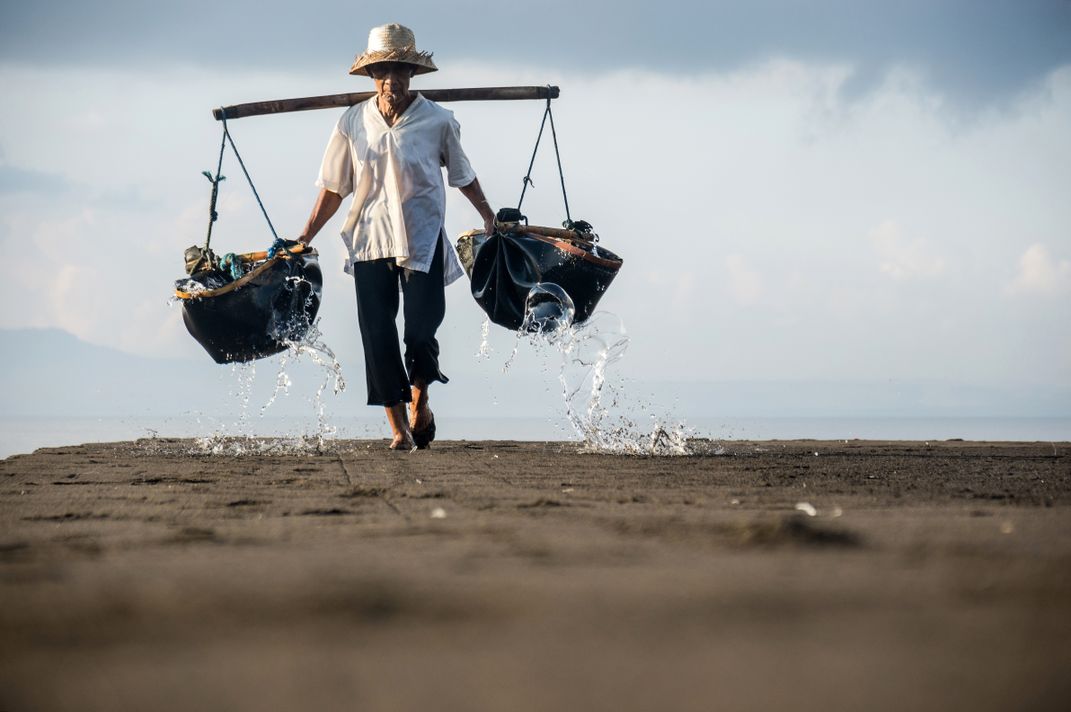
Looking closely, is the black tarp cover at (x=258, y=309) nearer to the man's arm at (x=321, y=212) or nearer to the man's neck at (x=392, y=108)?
the man's arm at (x=321, y=212)

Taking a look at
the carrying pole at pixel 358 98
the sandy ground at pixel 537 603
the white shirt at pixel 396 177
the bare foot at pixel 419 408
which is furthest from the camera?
the carrying pole at pixel 358 98

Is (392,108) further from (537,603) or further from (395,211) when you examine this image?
(537,603)

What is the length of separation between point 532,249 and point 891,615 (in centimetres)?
522

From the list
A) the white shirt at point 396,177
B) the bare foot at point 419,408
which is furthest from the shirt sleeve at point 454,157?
the bare foot at point 419,408

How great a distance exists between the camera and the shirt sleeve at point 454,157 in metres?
6.78

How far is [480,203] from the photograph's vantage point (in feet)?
23.2

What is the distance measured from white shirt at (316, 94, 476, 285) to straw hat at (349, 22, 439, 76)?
191 mm

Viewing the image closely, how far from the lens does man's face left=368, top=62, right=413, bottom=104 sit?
6.62 metres

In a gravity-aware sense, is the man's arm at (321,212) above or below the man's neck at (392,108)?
below

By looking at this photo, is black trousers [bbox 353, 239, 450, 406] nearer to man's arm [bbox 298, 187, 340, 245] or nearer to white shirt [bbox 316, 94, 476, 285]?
white shirt [bbox 316, 94, 476, 285]

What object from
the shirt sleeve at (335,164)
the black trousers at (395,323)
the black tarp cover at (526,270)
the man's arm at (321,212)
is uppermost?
the shirt sleeve at (335,164)

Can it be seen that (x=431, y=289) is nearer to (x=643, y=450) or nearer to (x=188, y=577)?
(x=643, y=450)

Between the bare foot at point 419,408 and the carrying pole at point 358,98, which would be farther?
the carrying pole at point 358,98

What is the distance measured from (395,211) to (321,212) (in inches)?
21.6
